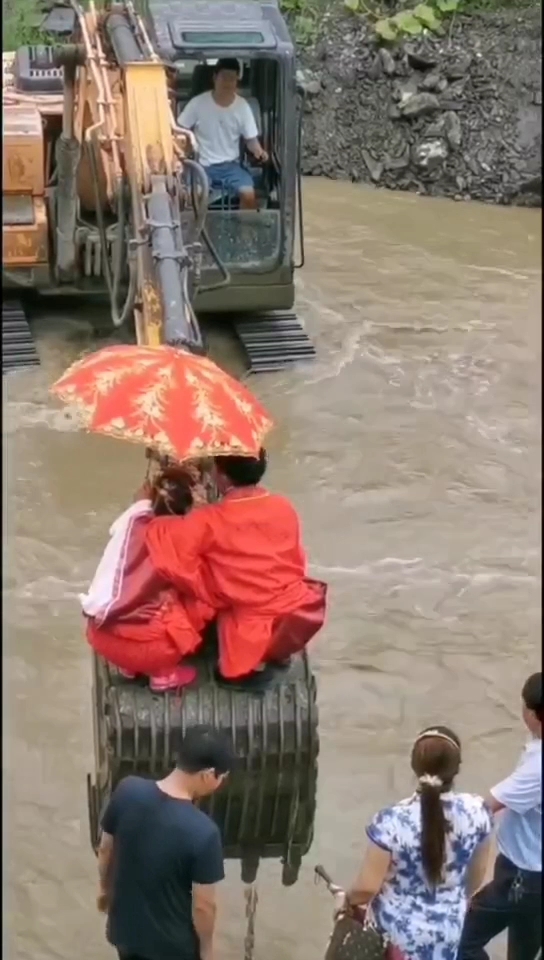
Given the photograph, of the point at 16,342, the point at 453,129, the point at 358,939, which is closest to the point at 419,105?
the point at 453,129

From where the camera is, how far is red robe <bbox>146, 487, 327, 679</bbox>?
188 inches

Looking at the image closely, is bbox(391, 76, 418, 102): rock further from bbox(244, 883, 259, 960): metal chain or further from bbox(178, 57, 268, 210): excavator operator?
bbox(244, 883, 259, 960): metal chain

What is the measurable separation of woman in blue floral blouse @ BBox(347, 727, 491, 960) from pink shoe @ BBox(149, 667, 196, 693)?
917 millimetres

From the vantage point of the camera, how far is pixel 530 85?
1570 centimetres

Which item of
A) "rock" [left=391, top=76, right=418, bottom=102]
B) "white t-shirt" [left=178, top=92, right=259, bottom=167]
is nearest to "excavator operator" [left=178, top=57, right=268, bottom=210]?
"white t-shirt" [left=178, top=92, right=259, bottom=167]

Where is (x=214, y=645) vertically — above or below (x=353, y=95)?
above

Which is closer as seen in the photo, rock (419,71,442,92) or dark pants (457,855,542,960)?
dark pants (457,855,542,960)

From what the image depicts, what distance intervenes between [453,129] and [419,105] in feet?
1.26

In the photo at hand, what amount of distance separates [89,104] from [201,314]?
2.44 meters

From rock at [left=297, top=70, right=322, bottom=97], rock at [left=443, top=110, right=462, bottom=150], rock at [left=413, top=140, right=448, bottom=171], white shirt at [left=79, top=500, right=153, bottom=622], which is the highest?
white shirt at [left=79, top=500, right=153, bottom=622]

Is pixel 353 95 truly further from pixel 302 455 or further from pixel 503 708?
pixel 503 708

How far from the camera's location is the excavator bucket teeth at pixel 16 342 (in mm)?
10508

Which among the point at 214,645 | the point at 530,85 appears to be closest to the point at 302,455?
the point at 214,645

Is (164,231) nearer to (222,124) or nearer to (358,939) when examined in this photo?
(358,939)
